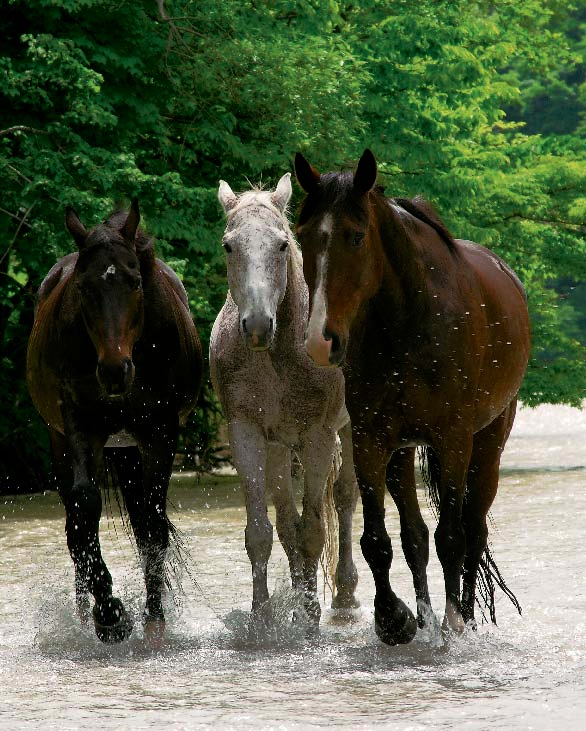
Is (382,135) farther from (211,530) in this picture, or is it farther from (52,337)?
(52,337)

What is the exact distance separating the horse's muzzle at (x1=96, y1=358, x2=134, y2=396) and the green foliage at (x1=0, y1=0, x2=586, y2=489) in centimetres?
637

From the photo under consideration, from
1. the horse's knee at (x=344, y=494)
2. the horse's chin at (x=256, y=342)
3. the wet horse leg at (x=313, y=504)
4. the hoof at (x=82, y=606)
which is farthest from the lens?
the horse's knee at (x=344, y=494)

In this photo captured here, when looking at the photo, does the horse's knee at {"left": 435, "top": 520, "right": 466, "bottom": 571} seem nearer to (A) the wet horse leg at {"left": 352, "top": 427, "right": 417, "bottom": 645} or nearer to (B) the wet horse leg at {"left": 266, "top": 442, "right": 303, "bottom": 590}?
(A) the wet horse leg at {"left": 352, "top": 427, "right": 417, "bottom": 645}

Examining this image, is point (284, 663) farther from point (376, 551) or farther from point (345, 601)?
point (345, 601)

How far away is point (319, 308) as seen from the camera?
6809mm

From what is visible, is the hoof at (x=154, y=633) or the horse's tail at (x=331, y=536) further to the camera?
the horse's tail at (x=331, y=536)

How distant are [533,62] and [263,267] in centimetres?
2077

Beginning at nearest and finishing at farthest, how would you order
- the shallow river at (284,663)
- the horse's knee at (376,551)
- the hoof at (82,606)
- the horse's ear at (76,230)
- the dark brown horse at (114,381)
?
the shallow river at (284,663) → the horse's knee at (376,551) → the dark brown horse at (114,381) → the horse's ear at (76,230) → the hoof at (82,606)

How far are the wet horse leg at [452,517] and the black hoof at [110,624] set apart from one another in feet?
5.52

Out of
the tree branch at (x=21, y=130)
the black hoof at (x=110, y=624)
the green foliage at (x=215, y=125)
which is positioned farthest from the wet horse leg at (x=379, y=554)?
the tree branch at (x=21, y=130)

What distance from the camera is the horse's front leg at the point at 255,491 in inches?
311

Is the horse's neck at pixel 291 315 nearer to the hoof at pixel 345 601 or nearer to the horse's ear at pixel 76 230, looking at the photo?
the horse's ear at pixel 76 230

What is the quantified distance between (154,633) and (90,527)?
638 mm

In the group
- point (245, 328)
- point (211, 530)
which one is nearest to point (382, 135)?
point (211, 530)
